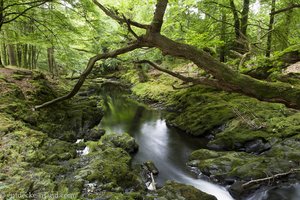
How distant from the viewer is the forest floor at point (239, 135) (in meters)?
7.00

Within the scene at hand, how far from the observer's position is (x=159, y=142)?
10.8 meters

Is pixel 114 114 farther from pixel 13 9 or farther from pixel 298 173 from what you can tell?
pixel 298 173

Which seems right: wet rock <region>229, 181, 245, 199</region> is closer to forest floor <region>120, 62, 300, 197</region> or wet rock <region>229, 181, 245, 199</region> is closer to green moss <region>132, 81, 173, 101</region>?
forest floor <region>120, 62, 300, 197</region>

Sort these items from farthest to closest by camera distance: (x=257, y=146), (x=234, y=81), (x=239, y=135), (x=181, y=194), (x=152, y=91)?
(x=152, y=91)
(x=239, y=135)
(x=257, y=146)
(x=181, y=194)
(x=234, y=81)

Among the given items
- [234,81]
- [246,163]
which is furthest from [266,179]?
[234,81]

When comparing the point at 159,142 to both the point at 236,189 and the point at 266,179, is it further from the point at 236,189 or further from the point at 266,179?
the point at 266,179

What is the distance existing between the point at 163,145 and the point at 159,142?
386mm

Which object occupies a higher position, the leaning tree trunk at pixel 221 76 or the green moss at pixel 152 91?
the leaning tree trunk at pixel 221 76

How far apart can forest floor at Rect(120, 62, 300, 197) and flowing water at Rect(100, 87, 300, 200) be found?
32 centimetres

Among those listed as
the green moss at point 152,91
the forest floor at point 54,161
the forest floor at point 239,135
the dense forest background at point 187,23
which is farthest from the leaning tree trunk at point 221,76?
the green moss at point 152,91

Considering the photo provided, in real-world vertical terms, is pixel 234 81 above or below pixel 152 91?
above

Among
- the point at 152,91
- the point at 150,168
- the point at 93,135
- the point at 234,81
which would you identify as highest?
the point at 234,81

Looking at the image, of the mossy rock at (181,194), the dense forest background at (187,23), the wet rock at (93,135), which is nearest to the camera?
the mossy rock at (181,194)

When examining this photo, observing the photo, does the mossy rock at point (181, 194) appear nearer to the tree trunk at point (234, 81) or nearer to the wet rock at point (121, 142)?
the tree trunk at point (234, 81)
